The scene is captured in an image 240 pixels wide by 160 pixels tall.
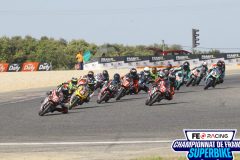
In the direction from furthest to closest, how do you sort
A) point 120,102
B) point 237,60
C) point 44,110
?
point 237,60 → point 120,102 → point 44,110

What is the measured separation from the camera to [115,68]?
174 ft

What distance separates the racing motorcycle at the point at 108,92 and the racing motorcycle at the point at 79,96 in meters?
1.77

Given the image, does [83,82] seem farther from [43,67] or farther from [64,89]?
[43,67]

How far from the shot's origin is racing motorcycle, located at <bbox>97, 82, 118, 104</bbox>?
76.0ft

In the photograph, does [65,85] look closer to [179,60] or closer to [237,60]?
[179,60]

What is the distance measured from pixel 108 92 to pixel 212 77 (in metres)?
6.78

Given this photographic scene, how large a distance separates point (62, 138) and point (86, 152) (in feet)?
8.67

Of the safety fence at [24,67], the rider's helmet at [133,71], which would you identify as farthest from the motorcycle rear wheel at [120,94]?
the safety fence at [24,67]

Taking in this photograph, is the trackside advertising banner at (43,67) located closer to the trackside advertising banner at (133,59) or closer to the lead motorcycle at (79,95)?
the trackside advertising banner at (133,59)

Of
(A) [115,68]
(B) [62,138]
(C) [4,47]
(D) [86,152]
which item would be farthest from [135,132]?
(C) [4,47]

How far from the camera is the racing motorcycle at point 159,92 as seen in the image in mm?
21328

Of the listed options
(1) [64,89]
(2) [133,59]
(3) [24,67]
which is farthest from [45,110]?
(3) [24,67]

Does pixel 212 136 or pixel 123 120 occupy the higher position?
pixel 212 136

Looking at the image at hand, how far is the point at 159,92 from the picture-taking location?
21.4m
